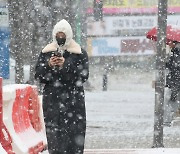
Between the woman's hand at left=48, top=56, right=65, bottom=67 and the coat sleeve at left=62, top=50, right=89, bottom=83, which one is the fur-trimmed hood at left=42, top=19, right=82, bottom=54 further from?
the woman's hand at left=48, top=56, right=65, bottom=67

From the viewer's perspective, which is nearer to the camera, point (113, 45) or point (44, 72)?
point (44, 72)

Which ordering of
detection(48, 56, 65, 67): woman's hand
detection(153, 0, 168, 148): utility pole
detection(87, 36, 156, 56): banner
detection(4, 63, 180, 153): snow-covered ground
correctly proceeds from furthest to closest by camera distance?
1. detection(87, 36, 156, 56): banner
2. detection(4, 63, 180, 153): snow-covered ground
3. detection(153, 0, 168, 148): utility pole
4. detection(48, 56, 65, 67): woman's hand

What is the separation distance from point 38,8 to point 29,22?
47 centimetres

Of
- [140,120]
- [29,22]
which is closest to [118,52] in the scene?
[29,22]

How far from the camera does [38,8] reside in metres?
14.6

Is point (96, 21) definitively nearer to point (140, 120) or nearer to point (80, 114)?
point (140, 120)

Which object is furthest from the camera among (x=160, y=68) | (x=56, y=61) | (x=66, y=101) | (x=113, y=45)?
(x=113, y=45)


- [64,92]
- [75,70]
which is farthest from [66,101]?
[75,70]

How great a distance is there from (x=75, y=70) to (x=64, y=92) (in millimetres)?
234

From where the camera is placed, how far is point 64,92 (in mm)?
6594

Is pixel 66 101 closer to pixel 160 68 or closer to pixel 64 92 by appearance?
pixel 64 92

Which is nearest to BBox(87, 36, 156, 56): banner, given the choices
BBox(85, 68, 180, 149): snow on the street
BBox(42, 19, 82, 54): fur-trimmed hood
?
BBox(85, 68, 180, 149): snow on the street

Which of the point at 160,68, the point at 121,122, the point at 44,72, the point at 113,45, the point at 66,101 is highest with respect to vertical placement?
the point at 44,72

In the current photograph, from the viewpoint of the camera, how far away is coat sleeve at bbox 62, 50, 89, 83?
6559mm
